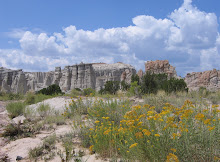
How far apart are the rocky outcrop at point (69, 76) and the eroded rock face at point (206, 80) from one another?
755 inches

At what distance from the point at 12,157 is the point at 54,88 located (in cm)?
2037

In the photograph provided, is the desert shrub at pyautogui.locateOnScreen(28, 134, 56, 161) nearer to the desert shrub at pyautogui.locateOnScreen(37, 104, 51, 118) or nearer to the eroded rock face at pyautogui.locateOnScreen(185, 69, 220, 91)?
the desert shrub at pyautogui.locateOnScreen(37, 104, 51, 118)

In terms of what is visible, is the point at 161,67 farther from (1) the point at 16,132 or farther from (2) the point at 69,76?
(1) the point at 16,132

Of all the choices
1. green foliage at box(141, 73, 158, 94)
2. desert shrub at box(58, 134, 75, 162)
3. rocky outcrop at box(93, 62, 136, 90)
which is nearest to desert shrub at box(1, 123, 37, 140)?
desert shrub at box(58, 134, 75, 162)

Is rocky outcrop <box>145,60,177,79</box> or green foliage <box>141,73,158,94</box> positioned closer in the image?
green foliage <box>141,73,158,94</box>

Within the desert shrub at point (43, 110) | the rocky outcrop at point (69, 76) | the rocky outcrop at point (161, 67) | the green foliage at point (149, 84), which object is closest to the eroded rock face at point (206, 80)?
the rocky outcrop at point (161, 67)

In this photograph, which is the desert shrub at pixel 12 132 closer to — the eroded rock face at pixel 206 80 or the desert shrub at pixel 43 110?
Result: the desert shrub at pixel 43 110

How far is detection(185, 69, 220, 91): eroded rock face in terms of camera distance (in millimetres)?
37794

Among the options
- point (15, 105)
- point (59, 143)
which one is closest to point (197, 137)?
point (59, 143)

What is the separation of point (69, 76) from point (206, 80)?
32892 millimetres

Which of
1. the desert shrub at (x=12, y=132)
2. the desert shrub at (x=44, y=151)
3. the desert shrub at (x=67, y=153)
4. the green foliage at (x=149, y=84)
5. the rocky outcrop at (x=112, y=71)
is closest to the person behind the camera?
the desert shrub at (x=67, y=153)

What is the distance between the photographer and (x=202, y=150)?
2.54 m

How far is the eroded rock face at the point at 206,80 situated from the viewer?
1488 inches

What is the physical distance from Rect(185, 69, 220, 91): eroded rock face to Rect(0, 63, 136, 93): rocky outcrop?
19.2 meters
